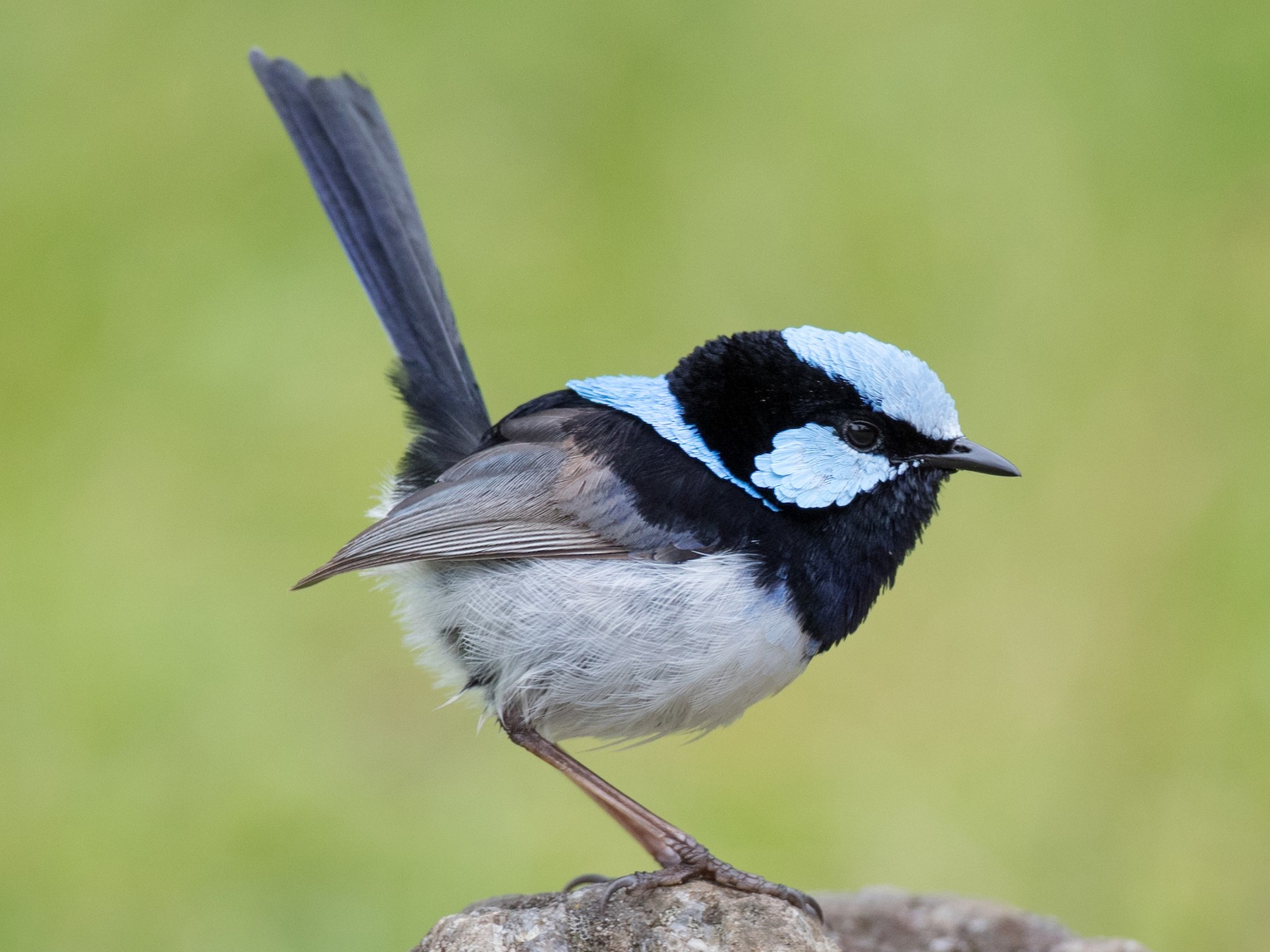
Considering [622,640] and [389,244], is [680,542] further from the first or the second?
[389,244]

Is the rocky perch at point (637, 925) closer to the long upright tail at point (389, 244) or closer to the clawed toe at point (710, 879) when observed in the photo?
the clawed toe at point (710, 879)

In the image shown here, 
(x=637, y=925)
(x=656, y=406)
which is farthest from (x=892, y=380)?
(x=637, y=925)

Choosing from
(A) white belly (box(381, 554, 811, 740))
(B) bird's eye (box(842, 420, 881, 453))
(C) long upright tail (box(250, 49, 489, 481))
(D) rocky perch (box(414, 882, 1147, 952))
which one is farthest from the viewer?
(C) long upright tail (box(250, 49, 489, 481))

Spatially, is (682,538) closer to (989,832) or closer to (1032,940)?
(1032,940)

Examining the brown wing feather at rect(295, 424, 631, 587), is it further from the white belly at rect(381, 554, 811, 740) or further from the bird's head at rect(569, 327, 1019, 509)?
the bird's head at rect(569, 327, 1019, 509)

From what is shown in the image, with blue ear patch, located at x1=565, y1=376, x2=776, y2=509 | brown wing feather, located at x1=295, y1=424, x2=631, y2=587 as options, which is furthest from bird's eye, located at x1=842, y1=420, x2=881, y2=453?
brown wing feather, located at x1=295, y1=424, x2=631, y2=587

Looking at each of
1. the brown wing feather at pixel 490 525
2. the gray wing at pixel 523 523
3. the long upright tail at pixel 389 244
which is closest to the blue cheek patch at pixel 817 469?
the gray wing at pixel 523 523

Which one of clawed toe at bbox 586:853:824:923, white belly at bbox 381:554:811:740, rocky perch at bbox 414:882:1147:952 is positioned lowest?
rocky perch at bbox 414:882:1147:952
